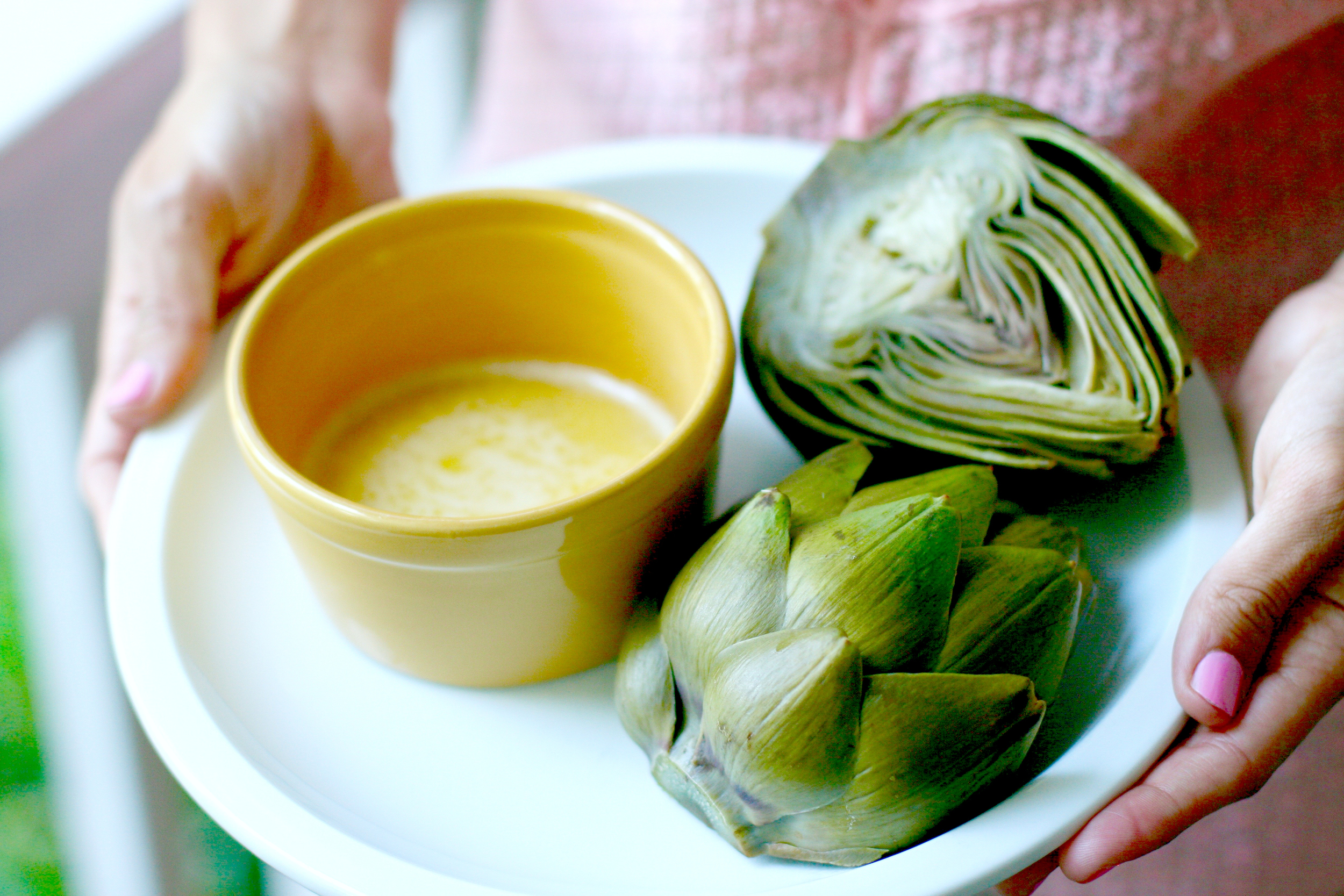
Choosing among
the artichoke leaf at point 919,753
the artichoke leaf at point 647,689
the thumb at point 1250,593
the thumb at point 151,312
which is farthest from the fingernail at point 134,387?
the thumb at point 1250,593

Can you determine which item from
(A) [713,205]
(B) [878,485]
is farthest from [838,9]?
(B) [878,485]

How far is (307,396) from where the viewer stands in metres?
0.58

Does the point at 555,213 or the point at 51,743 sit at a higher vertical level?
the point at 555,213

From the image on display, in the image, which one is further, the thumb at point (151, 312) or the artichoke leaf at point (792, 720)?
the thumb at point (151, 312)

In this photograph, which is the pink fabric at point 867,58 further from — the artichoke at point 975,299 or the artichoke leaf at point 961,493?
the artichoke leaf at point 961,493

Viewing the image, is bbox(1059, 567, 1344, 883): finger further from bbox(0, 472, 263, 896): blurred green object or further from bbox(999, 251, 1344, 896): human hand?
bbox(0, 472, 263, 896): blurred green object

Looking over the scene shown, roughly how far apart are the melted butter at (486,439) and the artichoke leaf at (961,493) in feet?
0.48

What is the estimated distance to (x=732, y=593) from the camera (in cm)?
43

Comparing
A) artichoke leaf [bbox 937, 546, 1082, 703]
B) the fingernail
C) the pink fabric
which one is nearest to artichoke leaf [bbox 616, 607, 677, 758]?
artichoke leaf [bbox 937, 546, 1082, 703]

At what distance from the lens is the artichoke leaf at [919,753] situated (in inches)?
15.5

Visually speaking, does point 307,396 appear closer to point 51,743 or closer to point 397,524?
point 397,524

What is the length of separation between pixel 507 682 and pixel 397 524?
11cm

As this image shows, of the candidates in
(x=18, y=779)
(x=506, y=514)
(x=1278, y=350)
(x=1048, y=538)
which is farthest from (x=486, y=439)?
(x=18, y=779)

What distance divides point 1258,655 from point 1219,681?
3cm
